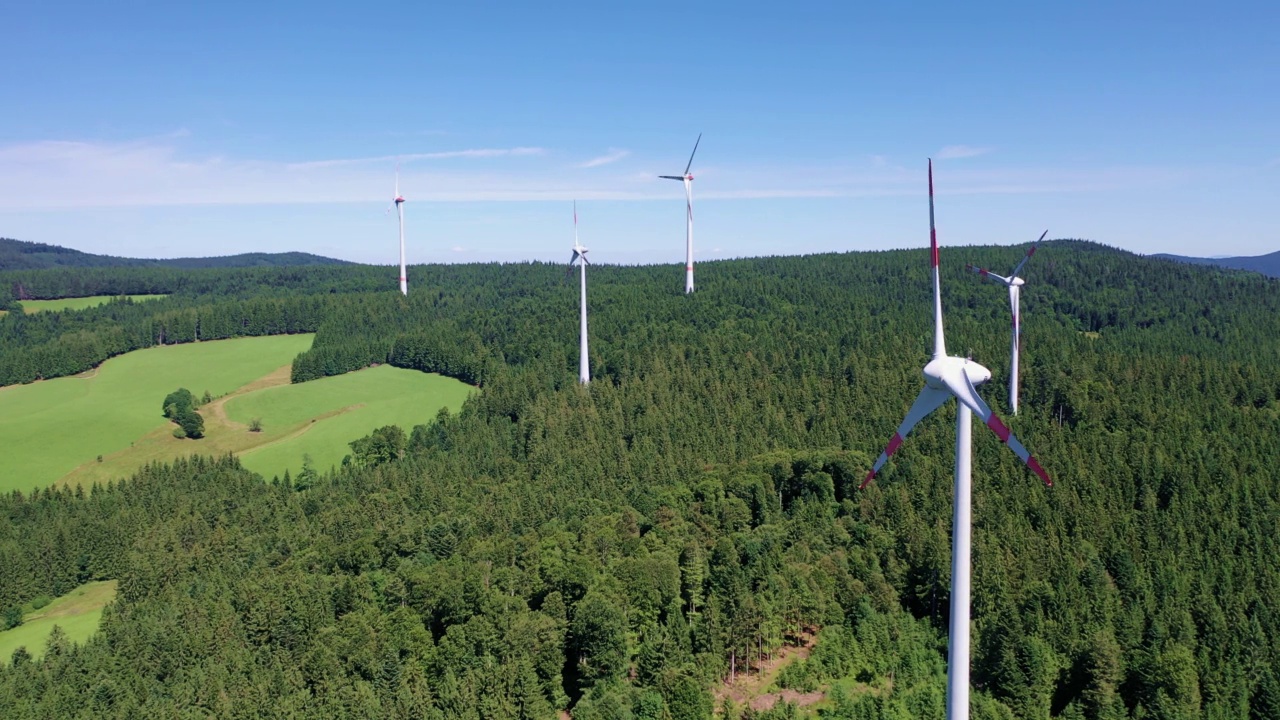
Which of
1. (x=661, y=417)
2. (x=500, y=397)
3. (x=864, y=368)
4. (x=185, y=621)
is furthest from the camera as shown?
(x=500, y=397)

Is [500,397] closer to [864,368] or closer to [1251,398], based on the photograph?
[864,368]

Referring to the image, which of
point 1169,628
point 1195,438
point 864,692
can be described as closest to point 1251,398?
point 1195,438

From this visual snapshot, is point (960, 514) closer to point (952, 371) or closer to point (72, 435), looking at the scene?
point (952, 371)

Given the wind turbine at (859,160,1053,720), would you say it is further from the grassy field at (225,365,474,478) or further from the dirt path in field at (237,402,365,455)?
the dirt path in field at (237,402,365,455)

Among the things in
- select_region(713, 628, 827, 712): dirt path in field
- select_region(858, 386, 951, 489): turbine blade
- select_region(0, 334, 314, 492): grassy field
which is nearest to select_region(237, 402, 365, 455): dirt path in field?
select_region(0, 334, 314, 492): grassy field

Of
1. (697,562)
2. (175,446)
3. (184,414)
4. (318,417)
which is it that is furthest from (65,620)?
(318,417)

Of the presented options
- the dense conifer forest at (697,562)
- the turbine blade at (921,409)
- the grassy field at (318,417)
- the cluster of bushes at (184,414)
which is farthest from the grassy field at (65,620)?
the turbine blade at (921,409)
